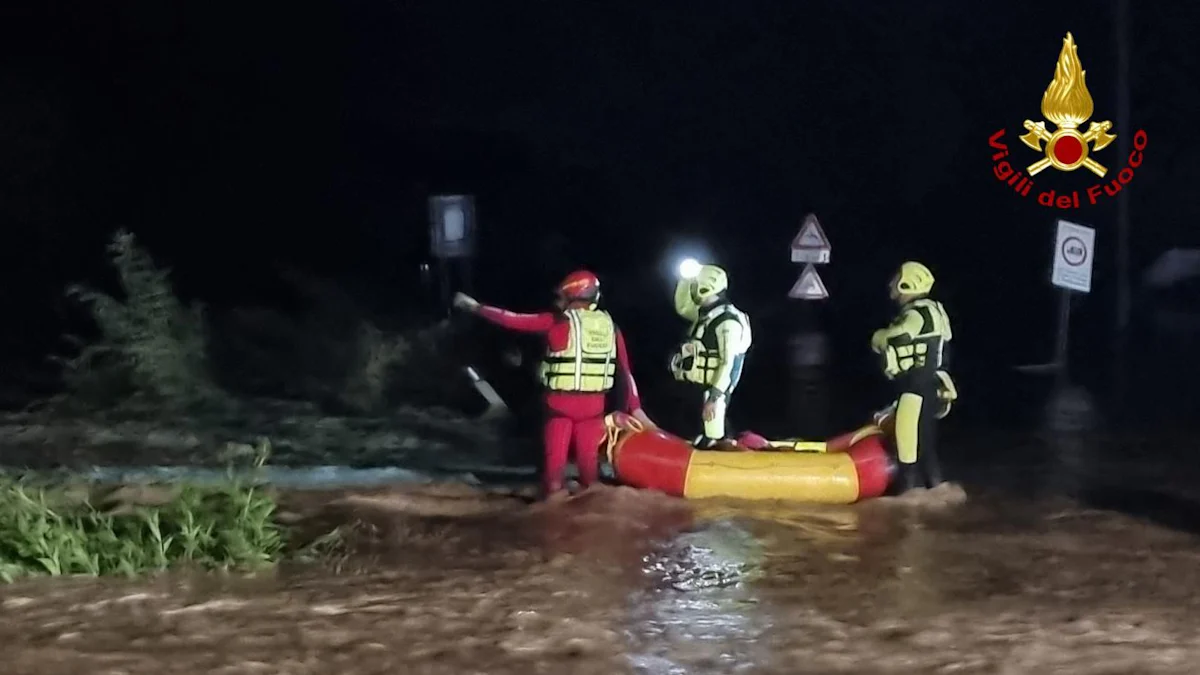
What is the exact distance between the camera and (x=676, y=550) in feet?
23.1

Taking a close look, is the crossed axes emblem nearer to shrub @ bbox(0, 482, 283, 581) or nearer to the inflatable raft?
the inflatable raft

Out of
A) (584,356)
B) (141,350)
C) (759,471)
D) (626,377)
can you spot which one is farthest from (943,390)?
(141,350)

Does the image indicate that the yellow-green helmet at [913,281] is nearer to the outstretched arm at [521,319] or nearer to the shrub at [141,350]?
the outstretched arm at [521,319]

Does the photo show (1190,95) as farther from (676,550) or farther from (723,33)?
(676,550)

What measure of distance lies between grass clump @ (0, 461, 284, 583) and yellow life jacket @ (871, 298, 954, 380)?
12.3ft

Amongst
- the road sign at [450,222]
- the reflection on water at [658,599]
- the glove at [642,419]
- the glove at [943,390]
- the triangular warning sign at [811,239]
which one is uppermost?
the road sign at [450,222]

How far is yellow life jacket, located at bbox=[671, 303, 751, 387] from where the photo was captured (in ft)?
27.4

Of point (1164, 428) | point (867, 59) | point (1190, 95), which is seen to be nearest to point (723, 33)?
point (867, 59)

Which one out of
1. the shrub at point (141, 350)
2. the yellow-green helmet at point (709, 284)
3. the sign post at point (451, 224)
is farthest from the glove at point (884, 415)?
the shrub at point (141, 350)

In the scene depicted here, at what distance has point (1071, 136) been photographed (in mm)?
12172

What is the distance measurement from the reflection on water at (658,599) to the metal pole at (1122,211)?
688cm

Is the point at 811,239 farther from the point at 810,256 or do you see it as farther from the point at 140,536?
the point at 140,536

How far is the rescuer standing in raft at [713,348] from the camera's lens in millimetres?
8336

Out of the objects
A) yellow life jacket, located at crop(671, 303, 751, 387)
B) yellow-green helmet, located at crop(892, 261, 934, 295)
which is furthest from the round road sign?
yellow life jacket, located at crop(671, 303, 751, 387)
